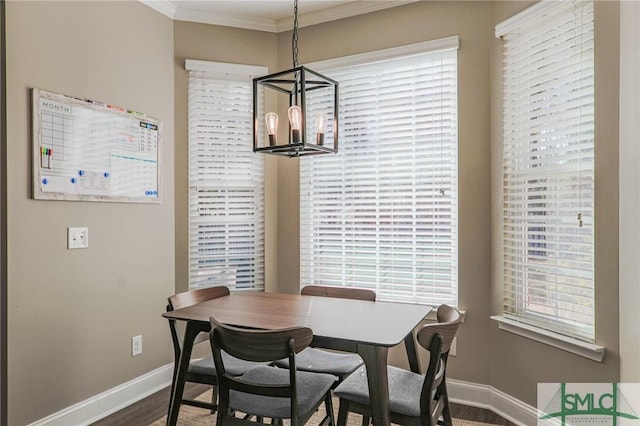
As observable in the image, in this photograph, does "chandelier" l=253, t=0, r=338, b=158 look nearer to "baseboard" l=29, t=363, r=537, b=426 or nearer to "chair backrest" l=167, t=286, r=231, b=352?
"chair backrest" l=167, t=286, r=231, b=352

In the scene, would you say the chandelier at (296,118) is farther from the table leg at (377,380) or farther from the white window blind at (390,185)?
the table leg at (377,380)

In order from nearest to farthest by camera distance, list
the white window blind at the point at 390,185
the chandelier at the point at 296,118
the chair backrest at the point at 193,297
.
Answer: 1. the chandelier at the point at 296,118
2. the chair backrest at the point at 193,297
3. the white window blind at the point at 390,185

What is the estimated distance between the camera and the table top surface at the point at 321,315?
180cm

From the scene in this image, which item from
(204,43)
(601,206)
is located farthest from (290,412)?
(204,43)

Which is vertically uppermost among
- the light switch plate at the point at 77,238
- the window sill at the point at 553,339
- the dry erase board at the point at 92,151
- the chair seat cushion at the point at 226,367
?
the dry erase board at the point at 92,151

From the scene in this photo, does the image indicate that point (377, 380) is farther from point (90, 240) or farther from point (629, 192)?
point (90, 240)

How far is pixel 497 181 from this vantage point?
8.80 ft

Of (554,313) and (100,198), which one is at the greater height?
(100,198)

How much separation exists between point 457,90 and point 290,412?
7.32 ft

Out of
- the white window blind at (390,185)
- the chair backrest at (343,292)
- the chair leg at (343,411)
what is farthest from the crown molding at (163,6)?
the chair leg at (343,411)

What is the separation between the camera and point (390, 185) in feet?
10.0

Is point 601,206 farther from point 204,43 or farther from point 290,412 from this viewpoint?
point 204,43

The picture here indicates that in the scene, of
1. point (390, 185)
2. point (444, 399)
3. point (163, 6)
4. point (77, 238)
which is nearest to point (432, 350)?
point (444, 399)
